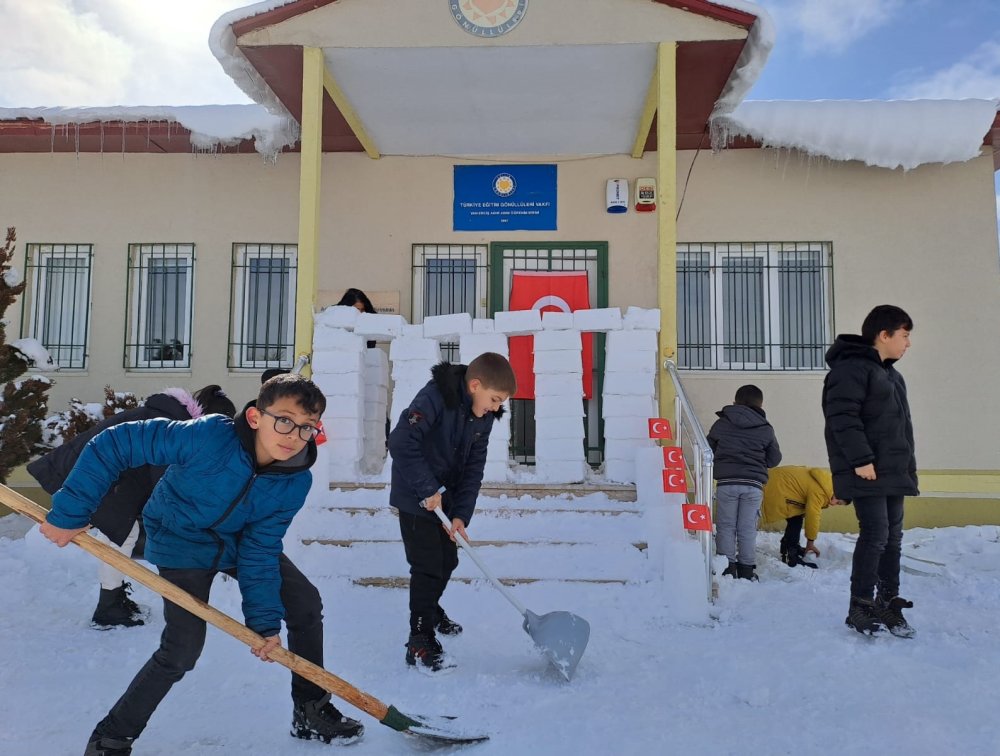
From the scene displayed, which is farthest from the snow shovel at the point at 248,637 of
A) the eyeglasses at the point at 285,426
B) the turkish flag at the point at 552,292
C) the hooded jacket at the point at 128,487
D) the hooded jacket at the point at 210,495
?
the turkish flag at the point at 552,292

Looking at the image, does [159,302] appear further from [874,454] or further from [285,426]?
[874,454]

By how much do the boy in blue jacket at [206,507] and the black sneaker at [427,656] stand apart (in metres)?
0.78

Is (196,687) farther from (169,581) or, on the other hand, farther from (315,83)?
(315,83)

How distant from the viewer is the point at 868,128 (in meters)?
7.21

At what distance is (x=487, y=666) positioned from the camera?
361 cm

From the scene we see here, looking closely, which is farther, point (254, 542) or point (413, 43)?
point (413, 43)

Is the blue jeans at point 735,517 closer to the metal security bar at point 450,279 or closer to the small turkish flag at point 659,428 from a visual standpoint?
the small turkish flag at point 659,428

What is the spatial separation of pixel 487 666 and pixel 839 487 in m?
2.00

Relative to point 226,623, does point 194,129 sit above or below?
above

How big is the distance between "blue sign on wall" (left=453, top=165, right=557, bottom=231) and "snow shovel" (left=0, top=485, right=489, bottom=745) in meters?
5.80

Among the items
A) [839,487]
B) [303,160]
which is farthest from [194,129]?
[839,487]

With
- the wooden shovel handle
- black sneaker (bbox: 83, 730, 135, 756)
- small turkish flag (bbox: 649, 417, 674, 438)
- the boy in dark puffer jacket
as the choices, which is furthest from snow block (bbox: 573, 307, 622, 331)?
black sneaker (bbox: 83, 730, 135, 756)

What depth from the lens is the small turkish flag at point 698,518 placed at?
445cm

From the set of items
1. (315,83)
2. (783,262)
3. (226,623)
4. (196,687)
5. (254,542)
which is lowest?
(196,687)
